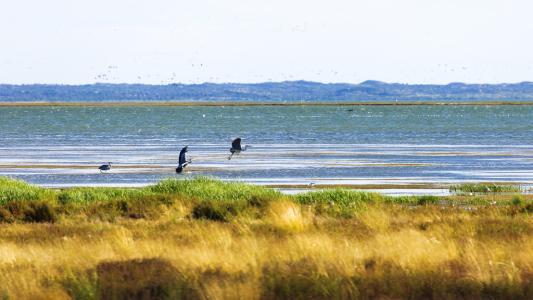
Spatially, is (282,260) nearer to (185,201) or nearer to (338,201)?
(185,201)

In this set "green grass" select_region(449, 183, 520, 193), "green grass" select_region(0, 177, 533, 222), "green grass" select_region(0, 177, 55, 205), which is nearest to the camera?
"green grass" select_region(0, 177, 533, 222)

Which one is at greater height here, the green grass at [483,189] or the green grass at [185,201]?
the green grass at [185,201]

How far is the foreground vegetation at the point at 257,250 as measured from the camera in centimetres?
1343

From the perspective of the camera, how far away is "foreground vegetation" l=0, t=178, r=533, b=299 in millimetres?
13430

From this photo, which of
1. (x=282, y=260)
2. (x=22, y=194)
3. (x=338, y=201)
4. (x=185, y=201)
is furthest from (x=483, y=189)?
(x=282, y=260)

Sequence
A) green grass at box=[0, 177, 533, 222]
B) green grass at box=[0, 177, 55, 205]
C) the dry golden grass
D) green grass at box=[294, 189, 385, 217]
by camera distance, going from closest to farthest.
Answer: the dry golden grass, green grass at box=[0, 177, 533, 222], green grass at box=[294, 189, 385, 217], green grass at box=[0, 177, 55, 205]

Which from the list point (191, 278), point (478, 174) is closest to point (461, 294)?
point (191, 278)

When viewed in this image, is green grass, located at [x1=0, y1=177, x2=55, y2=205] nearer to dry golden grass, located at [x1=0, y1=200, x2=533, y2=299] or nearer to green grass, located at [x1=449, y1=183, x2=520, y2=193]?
dry golden grass, located at [x1=0, y1=200, x2=533, y2=299]

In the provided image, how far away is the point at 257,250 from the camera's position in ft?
52.7

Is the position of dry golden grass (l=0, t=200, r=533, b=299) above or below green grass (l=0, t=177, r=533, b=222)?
above

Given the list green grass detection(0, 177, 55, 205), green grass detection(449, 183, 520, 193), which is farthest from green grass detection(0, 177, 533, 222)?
green grass detection(449, 183, 520, 193)

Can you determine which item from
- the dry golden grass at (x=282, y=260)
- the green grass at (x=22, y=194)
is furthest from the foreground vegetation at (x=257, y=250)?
the green grass at (x=22, y=194)

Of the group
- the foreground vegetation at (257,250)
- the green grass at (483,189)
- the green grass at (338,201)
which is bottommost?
the green grass at (483,189)

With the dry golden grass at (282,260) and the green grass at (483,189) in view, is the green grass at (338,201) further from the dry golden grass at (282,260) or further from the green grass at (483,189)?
the green grass at (483,189)
